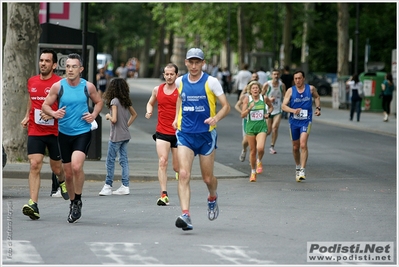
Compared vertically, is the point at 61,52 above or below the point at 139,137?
above

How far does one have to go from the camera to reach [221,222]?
1053 cm

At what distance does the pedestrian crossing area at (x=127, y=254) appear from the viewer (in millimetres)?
8023

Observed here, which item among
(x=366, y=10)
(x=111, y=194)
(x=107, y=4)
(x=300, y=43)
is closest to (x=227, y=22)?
(x=300, y=43)

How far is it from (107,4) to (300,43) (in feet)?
64.8

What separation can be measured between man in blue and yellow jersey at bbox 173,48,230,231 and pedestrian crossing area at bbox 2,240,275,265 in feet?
3.59

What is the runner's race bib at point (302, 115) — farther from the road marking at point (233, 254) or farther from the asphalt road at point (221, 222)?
the road marking at point (233, 254)

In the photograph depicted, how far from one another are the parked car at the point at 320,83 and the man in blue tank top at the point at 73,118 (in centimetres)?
4681

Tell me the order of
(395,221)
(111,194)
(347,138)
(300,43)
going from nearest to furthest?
(395,221) → (111,194) → (347,138) → (300,43)

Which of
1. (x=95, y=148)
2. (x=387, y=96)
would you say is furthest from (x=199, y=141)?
(x=387, y=96)

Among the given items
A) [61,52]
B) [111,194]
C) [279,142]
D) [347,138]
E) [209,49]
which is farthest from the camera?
[209,49]

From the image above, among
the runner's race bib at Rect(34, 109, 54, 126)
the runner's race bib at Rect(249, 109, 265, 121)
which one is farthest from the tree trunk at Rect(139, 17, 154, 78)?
the runner's race bib at Rect(34, 109, 54, 126)

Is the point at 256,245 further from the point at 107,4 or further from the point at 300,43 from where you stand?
the point at 107,4

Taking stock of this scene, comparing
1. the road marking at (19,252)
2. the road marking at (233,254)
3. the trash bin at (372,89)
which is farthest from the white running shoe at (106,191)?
the trash bin at (372,89)

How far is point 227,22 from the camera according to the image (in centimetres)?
6950
